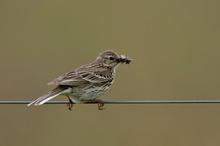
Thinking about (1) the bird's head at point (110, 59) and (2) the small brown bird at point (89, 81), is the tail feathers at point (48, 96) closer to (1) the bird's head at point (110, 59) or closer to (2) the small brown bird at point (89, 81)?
(2) the small brown bird at point (89, 81)

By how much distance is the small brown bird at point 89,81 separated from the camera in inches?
486

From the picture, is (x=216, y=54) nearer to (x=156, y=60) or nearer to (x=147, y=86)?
(x=156, y=60)

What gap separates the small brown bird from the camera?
12352 millimetres

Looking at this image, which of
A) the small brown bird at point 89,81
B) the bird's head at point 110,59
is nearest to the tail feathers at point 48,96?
the small brown bird at point 89,81

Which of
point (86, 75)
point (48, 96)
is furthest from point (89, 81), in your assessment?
point (48, 96)

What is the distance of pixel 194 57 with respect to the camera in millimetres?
21453

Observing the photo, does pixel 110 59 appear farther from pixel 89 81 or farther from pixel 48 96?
pixel 48 96

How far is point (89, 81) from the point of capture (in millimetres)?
12789

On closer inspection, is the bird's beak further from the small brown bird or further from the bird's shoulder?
the bird's shoulder

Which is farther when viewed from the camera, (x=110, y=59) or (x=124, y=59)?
(x=110, y=59)

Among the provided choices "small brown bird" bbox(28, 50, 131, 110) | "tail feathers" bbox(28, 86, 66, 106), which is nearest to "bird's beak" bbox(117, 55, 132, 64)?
"small brown bird" bbox(28, 50, 131, 110)

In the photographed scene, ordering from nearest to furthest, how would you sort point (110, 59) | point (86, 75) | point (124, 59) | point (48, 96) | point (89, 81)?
point (48, 96) < point (89, 81) < point (86, 75) < point (124, 59) < point (110, 59)
